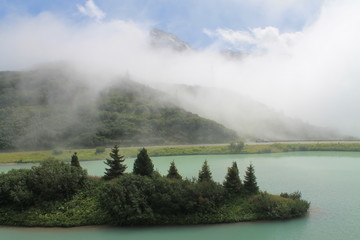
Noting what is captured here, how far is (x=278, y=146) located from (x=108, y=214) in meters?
66.9

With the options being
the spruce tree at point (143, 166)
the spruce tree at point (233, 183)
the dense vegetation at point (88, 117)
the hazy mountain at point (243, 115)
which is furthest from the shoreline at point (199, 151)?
the spruce tree at point (233, 183)

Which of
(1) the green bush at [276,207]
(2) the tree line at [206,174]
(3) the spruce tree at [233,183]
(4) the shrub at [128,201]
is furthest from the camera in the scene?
(2) the tree line at [206,174]

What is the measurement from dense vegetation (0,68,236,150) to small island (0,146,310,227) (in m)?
70.0

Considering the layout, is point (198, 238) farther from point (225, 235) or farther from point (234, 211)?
point (234, 211)

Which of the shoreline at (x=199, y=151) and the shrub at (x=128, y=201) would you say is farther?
the shoreline at (x=199, y=151)

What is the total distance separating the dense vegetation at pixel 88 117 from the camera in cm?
10212

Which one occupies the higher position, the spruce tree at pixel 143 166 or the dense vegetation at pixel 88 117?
the dense vegetation at pixel 88 117

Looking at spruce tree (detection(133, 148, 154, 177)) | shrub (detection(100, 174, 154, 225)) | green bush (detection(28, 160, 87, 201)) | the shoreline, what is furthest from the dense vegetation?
shrub (detection(100, 174, 154, 225))

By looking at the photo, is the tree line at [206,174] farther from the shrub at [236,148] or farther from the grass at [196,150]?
the shrub at [236,148]

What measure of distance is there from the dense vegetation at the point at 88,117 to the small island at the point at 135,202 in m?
70.0

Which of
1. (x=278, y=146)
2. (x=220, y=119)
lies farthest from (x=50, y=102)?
(x=278, y=146)

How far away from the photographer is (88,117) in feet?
383

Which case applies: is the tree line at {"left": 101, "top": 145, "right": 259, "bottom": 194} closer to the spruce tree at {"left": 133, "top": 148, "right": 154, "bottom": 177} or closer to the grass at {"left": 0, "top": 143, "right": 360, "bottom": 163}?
the spruce tree at {"left": 133, "top": 148, "right": 154, "bottom": 177}

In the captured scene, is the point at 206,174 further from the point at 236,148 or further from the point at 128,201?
the point at 236,148
